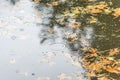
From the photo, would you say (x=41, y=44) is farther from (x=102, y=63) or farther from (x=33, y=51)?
(x=102, y=63)

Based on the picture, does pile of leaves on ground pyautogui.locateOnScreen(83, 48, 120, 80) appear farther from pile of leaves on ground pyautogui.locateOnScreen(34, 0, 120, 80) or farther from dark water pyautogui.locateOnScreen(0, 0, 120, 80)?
dark water pyautogui.locateOnScreen(0, 0, 120, 80)

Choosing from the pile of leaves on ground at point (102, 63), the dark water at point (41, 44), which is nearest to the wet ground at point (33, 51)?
the dark water at point (41, 44)

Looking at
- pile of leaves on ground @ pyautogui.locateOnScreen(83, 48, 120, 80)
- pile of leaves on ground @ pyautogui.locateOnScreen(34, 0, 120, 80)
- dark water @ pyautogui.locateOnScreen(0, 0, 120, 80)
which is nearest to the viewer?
pile of leaves on ground @ pyautogui.locateOnScreen(83, 48, 120, 80)

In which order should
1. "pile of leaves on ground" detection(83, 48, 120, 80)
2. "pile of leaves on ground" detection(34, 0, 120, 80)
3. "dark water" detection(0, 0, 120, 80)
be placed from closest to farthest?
"pile of leaves on ground" detection(83, 48, 120, 80) < "pile of leaves on ground" detection(34, 0, 120, 80) < "dark water" detection(0, 0, 120, 80)

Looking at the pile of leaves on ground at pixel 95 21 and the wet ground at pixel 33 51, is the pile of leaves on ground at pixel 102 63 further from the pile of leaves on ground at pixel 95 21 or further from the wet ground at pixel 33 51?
the wet ground at pixel 33 51

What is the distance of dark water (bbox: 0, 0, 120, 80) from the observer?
6.27 m

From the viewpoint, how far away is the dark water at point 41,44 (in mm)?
6273

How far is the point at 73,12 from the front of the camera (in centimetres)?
868

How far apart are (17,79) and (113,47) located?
7.68ft

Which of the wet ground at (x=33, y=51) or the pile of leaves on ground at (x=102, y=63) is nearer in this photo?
the pile of leaves on ground at (x=102, y=63)

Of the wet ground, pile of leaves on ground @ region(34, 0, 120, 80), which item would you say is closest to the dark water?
the wet ground

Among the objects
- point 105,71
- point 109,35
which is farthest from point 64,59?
point 109,35

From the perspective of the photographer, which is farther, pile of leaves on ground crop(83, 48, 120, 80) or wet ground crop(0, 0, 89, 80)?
wet ground crop(0, 0, 89, 80)

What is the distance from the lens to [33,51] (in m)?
7.02
